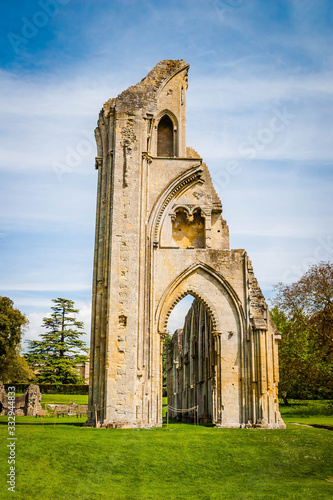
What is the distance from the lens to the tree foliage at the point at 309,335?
36844mm

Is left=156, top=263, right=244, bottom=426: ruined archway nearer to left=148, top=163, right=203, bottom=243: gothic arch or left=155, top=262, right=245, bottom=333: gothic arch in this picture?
left=155, top=262, right=245, bottom=333: gothic arch

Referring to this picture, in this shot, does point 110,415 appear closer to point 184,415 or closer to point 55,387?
point 184,415

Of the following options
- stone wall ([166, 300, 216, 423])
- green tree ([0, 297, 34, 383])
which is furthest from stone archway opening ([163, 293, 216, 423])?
green tree ([0, 297, 34, 383])

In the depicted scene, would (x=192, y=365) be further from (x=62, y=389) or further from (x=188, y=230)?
(x=62, y=389)

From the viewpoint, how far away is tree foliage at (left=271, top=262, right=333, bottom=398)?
3684cm

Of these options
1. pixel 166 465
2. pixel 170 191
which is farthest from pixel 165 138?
pixel 166 465

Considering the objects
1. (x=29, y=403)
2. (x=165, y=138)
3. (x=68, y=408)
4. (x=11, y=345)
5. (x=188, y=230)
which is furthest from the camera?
(x=11, y=345)

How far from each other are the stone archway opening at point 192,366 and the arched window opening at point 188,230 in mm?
3030

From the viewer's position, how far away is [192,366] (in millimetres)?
34938

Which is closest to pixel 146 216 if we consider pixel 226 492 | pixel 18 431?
pixel 18 431

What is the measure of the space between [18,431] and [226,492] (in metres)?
7.35

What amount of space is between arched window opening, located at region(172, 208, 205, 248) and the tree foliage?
13013mm

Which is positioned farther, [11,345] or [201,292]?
[11,345]

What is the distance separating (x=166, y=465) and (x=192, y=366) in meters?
19.2
